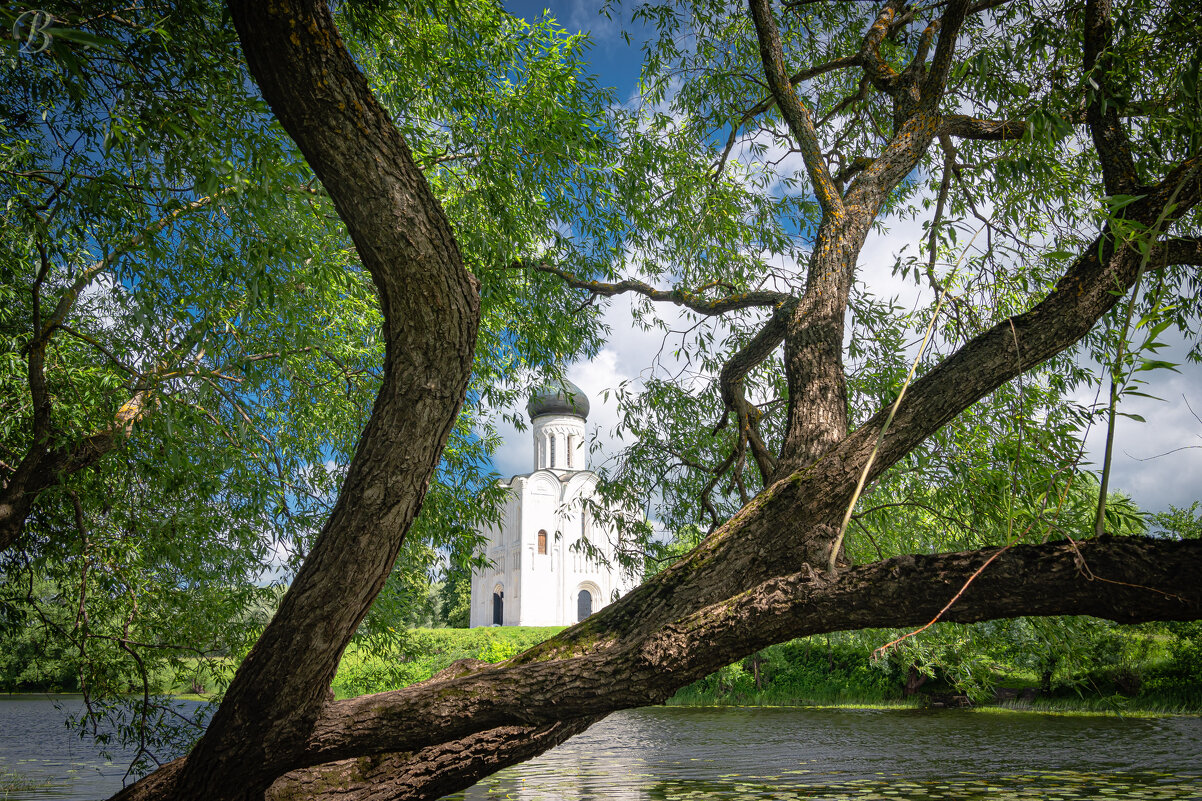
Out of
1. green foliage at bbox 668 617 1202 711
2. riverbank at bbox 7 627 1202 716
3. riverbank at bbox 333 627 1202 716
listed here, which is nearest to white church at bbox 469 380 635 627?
riverbank at bbox 333 627 1202 716

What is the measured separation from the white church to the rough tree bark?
33418 mm

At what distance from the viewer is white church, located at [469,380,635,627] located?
3784 centimetres

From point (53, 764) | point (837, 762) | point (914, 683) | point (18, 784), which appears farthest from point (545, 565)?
point (18, 784)

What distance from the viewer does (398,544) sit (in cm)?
259

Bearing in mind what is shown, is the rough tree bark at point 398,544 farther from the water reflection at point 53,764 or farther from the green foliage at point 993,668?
the water reflection at point 53,764

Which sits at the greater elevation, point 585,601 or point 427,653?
point 585,601

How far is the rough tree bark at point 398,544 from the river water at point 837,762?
435 cm

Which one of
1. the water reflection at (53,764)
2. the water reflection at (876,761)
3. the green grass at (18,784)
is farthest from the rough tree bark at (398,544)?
the green grass at (18,784)

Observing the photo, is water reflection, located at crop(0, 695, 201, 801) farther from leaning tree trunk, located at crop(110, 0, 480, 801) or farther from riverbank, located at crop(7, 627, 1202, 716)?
leaning tree trunk, located at crop(110, 0, 480, 801)

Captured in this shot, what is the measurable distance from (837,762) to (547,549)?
31291mm

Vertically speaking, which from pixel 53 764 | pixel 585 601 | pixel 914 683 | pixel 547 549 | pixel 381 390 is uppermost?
pixel 547 549

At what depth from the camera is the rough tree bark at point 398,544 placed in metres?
2.17

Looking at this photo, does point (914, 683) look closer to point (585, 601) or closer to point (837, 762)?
point (837, 762)

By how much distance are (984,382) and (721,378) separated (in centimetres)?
208
